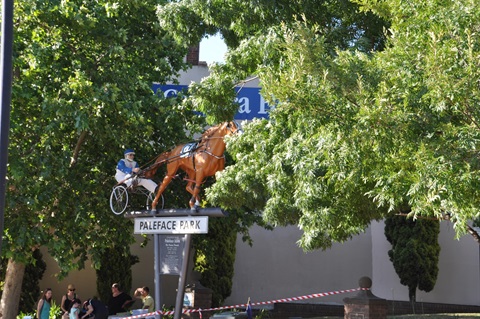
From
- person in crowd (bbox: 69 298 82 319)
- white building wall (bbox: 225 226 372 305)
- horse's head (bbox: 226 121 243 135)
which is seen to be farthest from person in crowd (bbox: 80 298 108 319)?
white building wall (bbox: 225 226 372 305)

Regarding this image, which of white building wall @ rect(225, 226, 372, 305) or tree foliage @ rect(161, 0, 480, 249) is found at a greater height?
tree foliage @ rect(161, 0, 480, 249)

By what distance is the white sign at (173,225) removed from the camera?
14.7 metres

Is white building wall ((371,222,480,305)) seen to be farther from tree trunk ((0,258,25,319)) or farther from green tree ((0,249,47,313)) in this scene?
tree trunk ((0,258,25,319))

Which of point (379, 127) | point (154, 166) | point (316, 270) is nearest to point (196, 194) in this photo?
point (154, 166)

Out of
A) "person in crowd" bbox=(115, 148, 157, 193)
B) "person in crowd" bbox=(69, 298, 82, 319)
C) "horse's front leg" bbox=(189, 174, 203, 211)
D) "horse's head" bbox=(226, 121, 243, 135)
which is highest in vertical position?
"horse's head" bbox=(226, 121, 243, 135)

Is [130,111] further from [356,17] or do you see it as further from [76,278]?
[76,278]

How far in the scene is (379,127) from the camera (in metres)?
9.95

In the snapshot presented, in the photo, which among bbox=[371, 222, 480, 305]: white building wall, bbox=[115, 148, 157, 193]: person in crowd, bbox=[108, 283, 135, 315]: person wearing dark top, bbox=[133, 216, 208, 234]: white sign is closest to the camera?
bbox=[133, 216, 208, 234]: white sign

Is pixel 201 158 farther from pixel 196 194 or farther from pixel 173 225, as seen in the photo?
pixel 173 225

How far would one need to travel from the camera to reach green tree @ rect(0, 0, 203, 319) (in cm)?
1672

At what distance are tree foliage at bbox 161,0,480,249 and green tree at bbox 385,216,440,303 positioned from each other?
998 cm

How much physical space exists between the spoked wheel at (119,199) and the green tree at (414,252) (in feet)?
30.5

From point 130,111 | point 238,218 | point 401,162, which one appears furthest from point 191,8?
point 401,162

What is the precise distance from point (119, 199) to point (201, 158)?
6.18 feet
